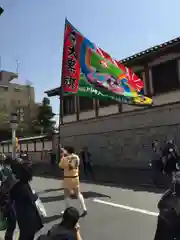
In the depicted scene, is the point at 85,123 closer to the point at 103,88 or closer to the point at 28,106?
the point at 103,88

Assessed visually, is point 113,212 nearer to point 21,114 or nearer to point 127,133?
point 127,133

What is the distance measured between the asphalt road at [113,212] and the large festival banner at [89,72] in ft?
11.7

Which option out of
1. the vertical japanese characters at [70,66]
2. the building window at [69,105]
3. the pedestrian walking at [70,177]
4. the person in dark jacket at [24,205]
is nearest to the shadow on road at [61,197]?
the pedestrian walking at [70,177]

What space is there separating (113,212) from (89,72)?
5.50 m

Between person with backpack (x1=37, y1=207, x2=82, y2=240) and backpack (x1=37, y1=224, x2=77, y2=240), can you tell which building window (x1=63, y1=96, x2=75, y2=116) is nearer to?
person with backpack (x1=37, y1=207, x2=82, y2=240)

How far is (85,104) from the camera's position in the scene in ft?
81.8

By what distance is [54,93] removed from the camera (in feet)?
89.0

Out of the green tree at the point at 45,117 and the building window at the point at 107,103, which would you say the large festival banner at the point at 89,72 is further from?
the green tree at the point at 45,117

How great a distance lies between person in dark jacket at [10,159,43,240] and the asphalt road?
1.88m

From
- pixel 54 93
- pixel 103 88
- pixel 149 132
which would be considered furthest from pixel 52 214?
pixel 54 93

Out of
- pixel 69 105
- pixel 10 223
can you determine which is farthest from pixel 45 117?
pixel 10 223

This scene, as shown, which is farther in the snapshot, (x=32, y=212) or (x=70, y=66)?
(x=70, y=66)

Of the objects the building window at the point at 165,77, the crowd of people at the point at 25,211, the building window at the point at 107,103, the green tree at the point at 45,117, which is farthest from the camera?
the green tree at the point at 45,117

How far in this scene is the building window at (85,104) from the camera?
2423cm
